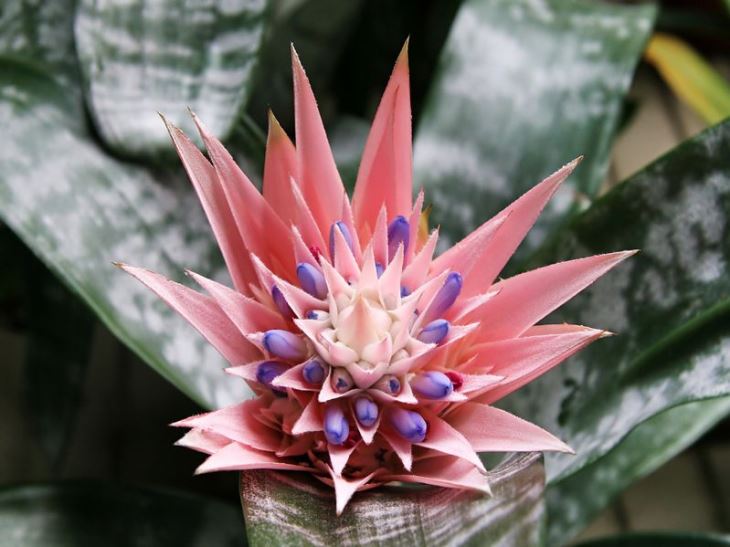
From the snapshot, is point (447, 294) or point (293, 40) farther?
point (293, 40)

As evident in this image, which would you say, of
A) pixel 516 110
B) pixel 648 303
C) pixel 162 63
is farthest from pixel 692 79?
pixel 162 63

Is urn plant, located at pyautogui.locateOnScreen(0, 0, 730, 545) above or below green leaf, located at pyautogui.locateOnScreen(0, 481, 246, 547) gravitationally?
above

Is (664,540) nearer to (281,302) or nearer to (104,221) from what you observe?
(281,302)

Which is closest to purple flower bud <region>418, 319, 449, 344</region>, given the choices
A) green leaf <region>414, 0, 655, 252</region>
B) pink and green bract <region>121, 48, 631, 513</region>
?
pink and green bract <region>121, 48, 631, 513</region>

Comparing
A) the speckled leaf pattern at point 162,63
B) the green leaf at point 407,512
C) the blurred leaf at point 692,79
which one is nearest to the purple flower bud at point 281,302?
the green leaf at point 407,512

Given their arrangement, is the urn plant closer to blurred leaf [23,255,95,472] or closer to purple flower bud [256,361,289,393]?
purple flower bud [256,361,289,393]
